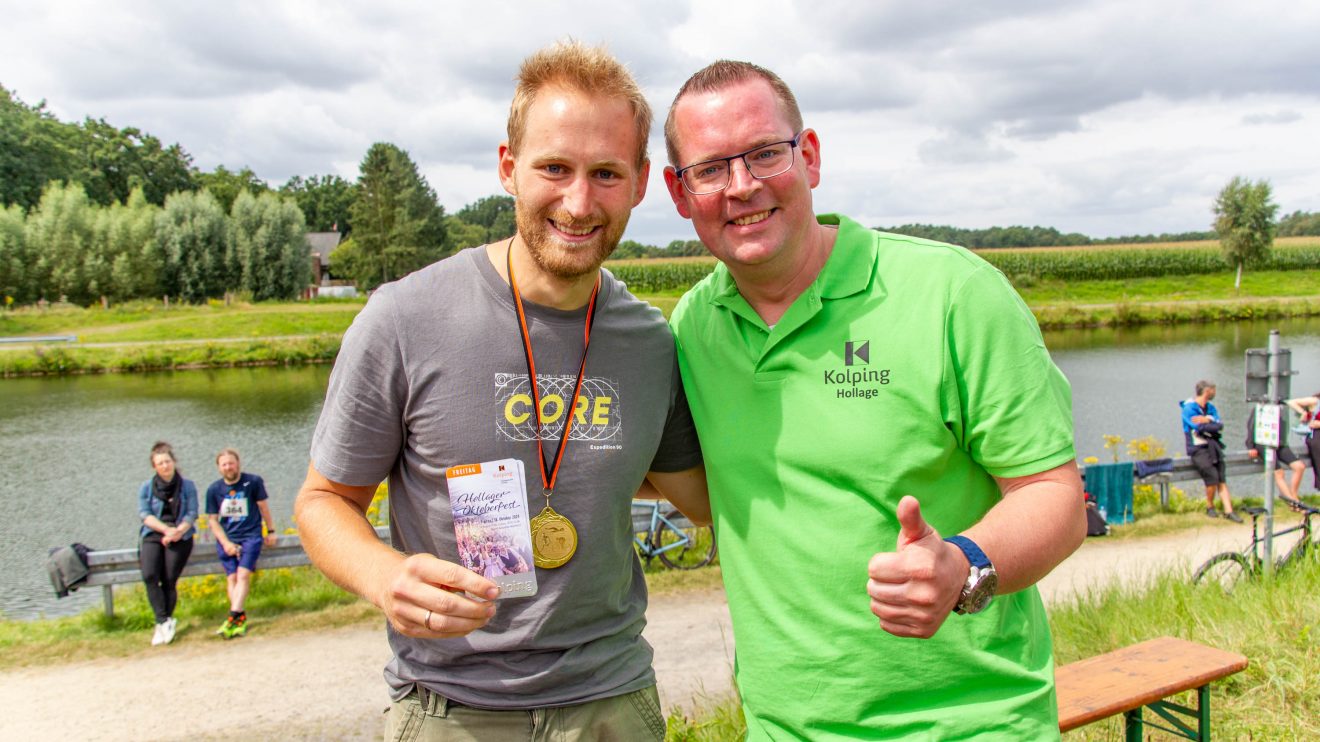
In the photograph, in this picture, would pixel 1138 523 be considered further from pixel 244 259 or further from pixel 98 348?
pixel 244 259

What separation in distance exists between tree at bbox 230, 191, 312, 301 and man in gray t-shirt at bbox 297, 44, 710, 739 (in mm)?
58603

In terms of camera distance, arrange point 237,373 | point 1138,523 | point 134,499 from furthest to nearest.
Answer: point 237,373 < point 134,499 < point 1138,523

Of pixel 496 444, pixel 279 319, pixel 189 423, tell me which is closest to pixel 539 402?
pixel 496 444

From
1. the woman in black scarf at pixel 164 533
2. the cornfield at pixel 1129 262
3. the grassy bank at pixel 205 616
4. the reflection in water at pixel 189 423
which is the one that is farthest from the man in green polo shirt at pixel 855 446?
the cornfield at pixel 1129 262

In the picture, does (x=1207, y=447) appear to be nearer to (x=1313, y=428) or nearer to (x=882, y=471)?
(x=1313, y=428)

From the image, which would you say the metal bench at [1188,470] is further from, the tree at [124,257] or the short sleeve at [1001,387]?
the tree at [124,257]

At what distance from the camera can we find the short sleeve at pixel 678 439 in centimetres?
262

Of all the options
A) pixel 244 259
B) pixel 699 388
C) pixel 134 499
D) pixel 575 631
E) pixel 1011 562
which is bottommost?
pixel 134 499

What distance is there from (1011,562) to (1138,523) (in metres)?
12.8

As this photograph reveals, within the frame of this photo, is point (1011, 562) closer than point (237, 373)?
Yes

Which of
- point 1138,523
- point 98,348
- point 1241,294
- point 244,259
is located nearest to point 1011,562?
point 1138,523

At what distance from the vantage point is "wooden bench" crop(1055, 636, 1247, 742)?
392 centimetres

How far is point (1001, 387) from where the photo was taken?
2.05 m

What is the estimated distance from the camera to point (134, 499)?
18422 millimetres
